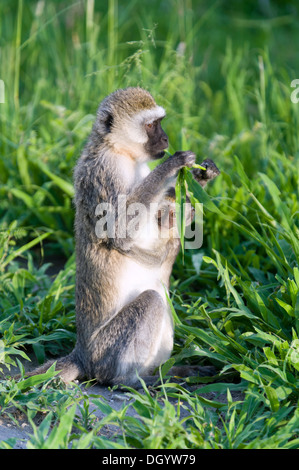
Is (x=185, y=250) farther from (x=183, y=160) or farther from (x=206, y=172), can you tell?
(x=183, y=160)

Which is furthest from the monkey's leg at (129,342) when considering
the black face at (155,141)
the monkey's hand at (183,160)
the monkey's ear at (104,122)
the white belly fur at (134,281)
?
the monkey's ear at (104,122)

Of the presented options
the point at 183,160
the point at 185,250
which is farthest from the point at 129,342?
the point at 185,250

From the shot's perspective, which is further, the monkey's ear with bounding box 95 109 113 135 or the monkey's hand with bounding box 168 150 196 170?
the monkey's ear with bounding box 95 109 113 135

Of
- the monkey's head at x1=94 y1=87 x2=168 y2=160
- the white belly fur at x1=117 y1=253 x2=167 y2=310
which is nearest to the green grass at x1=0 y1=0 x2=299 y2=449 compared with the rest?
the white belly fur at x1=117 y1=253 x2=167 y2=310

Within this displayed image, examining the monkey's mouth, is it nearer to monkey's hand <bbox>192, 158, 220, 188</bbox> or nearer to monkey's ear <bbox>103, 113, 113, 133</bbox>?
monkey's hand <bbox>192, 158, 220, 188</bbox>

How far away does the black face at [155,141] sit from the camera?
13.4ft

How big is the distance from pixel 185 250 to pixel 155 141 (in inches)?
43.6

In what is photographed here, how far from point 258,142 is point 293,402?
3096 millimetres

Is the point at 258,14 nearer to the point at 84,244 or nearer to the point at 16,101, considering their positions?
the point at 16,101

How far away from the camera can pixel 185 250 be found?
497cm

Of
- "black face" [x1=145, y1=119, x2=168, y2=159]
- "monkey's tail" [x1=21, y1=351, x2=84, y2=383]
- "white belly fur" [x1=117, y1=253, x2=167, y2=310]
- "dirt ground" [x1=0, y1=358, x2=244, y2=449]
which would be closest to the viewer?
"dirt ground" [x1=0, y1=358, x2=244, y2=449]

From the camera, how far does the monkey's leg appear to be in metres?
3.83

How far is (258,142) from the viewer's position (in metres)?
5.98

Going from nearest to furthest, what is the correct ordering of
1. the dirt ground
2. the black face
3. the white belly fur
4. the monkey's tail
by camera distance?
the dirt ground, the monkey's tail, the white belly fur, the black face
